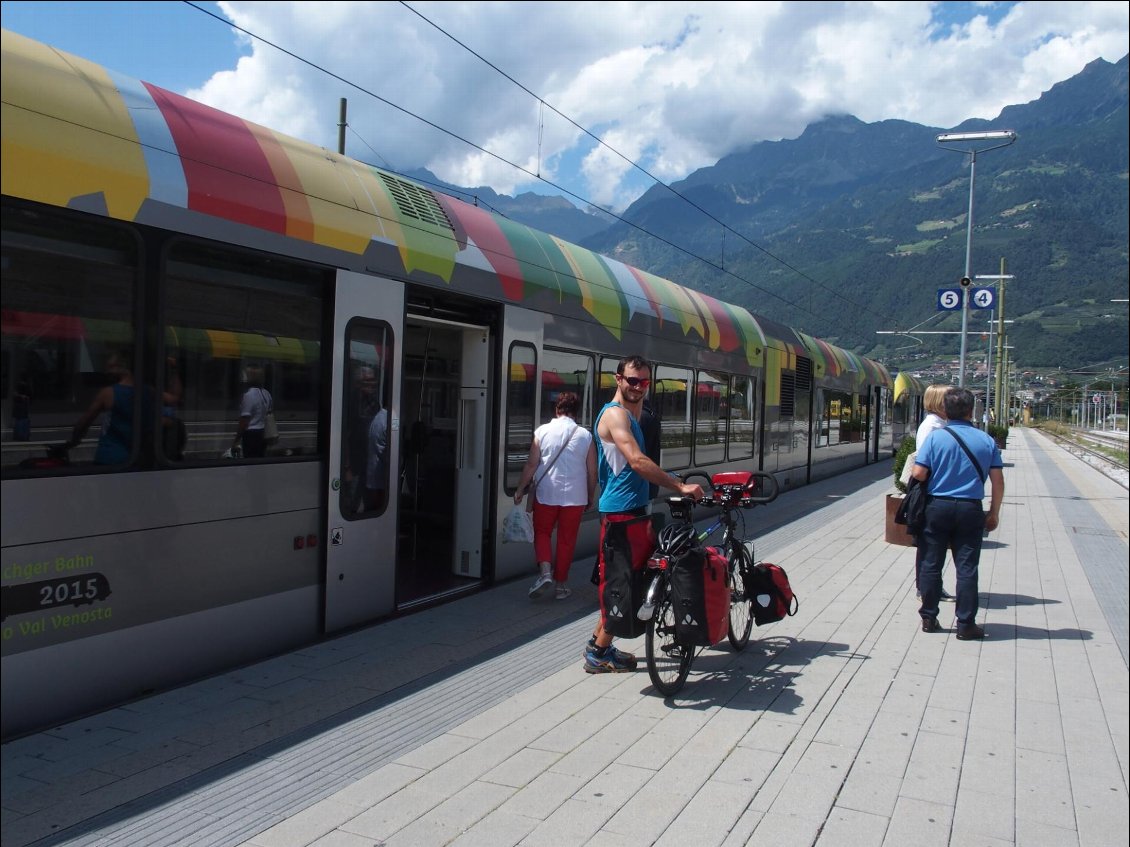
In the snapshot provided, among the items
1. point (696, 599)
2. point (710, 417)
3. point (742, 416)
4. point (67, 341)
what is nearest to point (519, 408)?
point (696, 599)

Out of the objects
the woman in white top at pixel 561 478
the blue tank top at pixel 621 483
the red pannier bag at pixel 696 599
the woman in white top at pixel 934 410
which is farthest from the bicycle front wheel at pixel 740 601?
the woman in white top at pixel 934 410

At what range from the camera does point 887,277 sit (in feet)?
484

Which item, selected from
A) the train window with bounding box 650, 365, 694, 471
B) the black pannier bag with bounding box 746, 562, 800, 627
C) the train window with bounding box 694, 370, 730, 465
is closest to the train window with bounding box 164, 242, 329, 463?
the black pannier bag with bounding box 746, 562, 800, 627

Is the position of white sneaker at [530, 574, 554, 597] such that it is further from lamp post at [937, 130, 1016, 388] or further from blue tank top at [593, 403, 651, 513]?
lamp post at [937, 130, 1016, 388]

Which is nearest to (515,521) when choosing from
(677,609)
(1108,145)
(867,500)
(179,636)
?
(677,609)

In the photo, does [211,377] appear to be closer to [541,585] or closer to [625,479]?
[625,479]

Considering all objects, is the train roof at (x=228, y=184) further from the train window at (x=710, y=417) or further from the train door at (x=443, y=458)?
the train window at (x=710, y=417)

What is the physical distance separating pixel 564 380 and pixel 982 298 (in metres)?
12.1

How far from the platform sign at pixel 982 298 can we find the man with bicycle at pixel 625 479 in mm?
13936

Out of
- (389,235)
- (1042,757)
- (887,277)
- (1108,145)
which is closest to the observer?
(1108,145)

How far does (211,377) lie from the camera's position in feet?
14.3

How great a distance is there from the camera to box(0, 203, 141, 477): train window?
341cm

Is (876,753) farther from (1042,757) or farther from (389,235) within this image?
(389,235)

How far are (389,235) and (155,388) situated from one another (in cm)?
201
